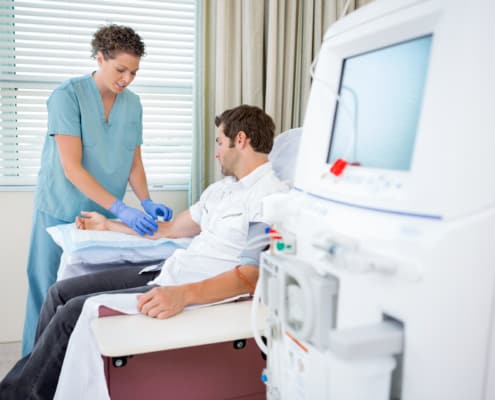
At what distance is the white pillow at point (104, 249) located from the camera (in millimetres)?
1717

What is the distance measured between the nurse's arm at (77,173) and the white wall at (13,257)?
587mm

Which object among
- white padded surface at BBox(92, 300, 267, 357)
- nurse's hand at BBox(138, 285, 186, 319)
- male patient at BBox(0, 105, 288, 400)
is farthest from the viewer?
male patient at BBox(0, 105, 288, 400)

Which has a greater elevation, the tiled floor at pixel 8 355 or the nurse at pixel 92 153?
the nurse at pixel 92 153

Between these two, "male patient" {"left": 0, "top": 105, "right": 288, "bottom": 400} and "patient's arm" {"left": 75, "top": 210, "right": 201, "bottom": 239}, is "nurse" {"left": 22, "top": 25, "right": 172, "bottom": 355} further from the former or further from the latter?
"male patient" {"left": 0, "top": 105, "right": 288, "bottom": 400}

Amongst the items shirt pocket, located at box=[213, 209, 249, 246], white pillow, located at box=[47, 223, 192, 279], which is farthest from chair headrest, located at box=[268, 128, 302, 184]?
white pillow, located at box=[47, 223, 192, 279]

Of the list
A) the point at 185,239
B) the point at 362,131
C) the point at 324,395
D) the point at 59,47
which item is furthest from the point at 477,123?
the point at 59,47

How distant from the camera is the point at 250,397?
48.9 inches

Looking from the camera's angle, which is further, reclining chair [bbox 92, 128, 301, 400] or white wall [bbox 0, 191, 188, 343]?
white wall [bbox 0, 191, 188, 343]

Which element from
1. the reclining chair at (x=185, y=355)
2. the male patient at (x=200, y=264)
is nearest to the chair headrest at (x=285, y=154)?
the male patient at (x=200, y=264)

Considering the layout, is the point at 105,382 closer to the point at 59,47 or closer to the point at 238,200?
the point at 238,200

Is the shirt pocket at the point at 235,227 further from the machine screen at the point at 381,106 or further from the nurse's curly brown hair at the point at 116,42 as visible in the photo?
the nurse's curly brown hair at the point at 116,42

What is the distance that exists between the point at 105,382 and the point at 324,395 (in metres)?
0.54

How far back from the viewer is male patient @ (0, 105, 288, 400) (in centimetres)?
124

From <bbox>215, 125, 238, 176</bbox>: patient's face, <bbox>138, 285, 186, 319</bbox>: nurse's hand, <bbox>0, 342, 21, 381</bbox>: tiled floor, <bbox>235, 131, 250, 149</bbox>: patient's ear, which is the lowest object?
<bbox>0, 342, 21, 381</bbox>: tiled floor
